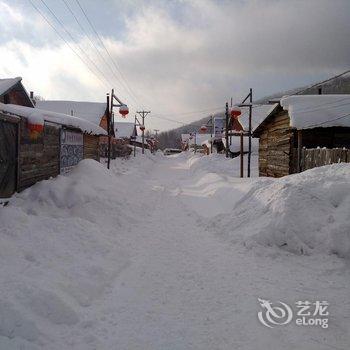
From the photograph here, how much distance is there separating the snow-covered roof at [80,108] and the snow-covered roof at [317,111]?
81.2 ft

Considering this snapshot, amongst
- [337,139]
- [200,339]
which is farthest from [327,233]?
[337,139]

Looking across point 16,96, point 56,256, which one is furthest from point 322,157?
point 16,96

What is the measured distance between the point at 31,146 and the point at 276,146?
1288 centimetres

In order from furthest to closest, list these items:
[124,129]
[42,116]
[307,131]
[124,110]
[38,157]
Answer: [124,129]
[124,110]
[307,131]
[38,157]
[42,116]

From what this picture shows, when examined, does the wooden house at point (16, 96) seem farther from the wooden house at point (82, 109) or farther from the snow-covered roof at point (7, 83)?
the wooden house at point (82, 109)

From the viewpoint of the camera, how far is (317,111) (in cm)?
1523

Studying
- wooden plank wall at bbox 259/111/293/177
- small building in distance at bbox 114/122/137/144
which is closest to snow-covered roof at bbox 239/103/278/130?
wooden plank wall at bbox 259/111/293/177

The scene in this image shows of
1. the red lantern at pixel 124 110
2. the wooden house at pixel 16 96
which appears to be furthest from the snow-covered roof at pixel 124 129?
the red lantern at pixel 124 110

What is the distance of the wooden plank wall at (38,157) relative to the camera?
32.0 ft

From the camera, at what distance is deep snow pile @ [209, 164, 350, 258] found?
664cm

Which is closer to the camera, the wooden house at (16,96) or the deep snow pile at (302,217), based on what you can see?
the deep snow pile at (302,217)

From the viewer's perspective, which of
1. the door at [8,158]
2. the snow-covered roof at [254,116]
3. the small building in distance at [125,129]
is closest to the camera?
the door at [8,158]

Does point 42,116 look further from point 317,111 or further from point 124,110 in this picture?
point 317,111

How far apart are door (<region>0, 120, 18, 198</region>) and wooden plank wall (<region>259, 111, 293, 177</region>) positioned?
462 inches
